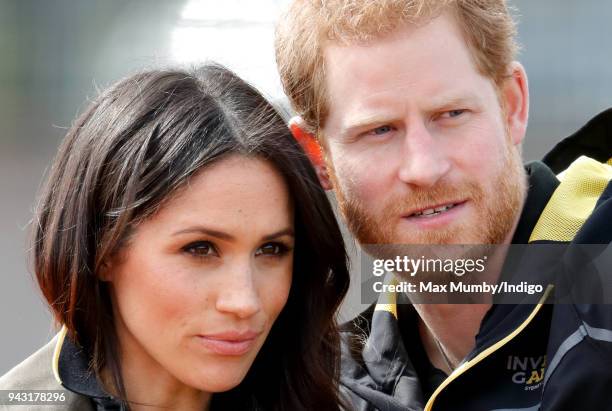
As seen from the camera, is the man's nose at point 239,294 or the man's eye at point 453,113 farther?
the man's eye at point 453,113

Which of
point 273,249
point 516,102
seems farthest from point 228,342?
point 516,102

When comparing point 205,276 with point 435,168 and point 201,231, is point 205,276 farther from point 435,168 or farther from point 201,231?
point 435,168

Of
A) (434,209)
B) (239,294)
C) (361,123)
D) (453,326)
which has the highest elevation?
(361,123)

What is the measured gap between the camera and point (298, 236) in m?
2.20

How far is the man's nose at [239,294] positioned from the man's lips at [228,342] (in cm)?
5

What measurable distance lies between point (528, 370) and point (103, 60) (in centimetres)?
408

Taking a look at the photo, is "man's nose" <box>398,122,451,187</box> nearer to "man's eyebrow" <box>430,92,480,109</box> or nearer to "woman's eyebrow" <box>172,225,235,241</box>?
"man's eyebrow" <box>430,92,480,109</box>

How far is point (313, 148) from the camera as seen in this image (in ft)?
8.39

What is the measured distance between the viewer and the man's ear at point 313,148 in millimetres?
2545

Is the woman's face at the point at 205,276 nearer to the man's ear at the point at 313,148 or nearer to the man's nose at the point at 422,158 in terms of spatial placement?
the man's nose at the point at 422,158

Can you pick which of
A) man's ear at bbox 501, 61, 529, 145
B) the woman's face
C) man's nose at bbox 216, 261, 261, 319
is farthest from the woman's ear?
man's ear at bbox 501, 61, 529, 145

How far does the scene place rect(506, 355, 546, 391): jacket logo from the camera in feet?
6.66

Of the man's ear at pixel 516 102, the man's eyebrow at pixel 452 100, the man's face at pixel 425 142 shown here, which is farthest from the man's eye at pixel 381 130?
the man's ear at pixel 516 102

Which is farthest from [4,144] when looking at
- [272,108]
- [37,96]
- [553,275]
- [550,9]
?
[553,275]
